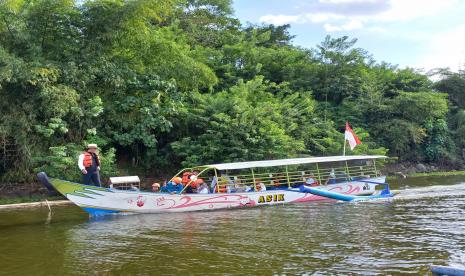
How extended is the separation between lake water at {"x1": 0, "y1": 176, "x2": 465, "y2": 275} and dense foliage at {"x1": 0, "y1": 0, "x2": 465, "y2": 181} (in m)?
5.89

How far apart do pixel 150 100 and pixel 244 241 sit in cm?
1438

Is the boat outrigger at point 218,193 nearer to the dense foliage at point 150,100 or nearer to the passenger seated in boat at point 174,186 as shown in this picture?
the passenger seated in boat at point 174,186

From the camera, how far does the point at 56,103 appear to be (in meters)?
20.5

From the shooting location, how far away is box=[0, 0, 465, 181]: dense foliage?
2092 centimetres

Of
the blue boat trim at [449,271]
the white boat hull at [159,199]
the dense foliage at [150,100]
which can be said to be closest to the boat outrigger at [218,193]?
the white boat hull at [159,199]

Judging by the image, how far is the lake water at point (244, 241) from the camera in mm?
9078

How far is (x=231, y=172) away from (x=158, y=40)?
828 cm

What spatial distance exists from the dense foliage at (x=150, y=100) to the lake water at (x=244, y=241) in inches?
232

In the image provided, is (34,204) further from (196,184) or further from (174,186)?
(196,184)

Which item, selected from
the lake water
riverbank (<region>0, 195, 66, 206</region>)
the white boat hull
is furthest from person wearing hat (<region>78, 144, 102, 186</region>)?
riverbank (<region>0, 195, 66, 206</region>)

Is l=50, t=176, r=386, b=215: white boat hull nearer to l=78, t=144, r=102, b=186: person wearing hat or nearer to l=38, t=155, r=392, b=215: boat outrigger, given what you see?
l=38, t=155, r=392, b=215: boat outrigger

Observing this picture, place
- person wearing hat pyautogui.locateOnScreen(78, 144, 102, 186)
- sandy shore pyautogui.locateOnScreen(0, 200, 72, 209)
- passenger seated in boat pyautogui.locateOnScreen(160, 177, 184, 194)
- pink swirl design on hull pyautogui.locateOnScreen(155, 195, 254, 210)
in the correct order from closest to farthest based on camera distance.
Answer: person wearing hat pyautogui.locateOnScreen(78, 144, 102, 186) → pink swirl design on hull pyautogui.locateOnScreen(155, 195, 254, 210) → passenger seated in boat pyautogui.locateOnScreen(160, 177, 184, 194) → sandy shore pyautogui.locateOnScreen(0, 200, 72, 209)

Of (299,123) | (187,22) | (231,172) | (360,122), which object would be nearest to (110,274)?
(231,172)

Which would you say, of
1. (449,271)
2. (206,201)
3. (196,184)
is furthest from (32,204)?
(449,271)
